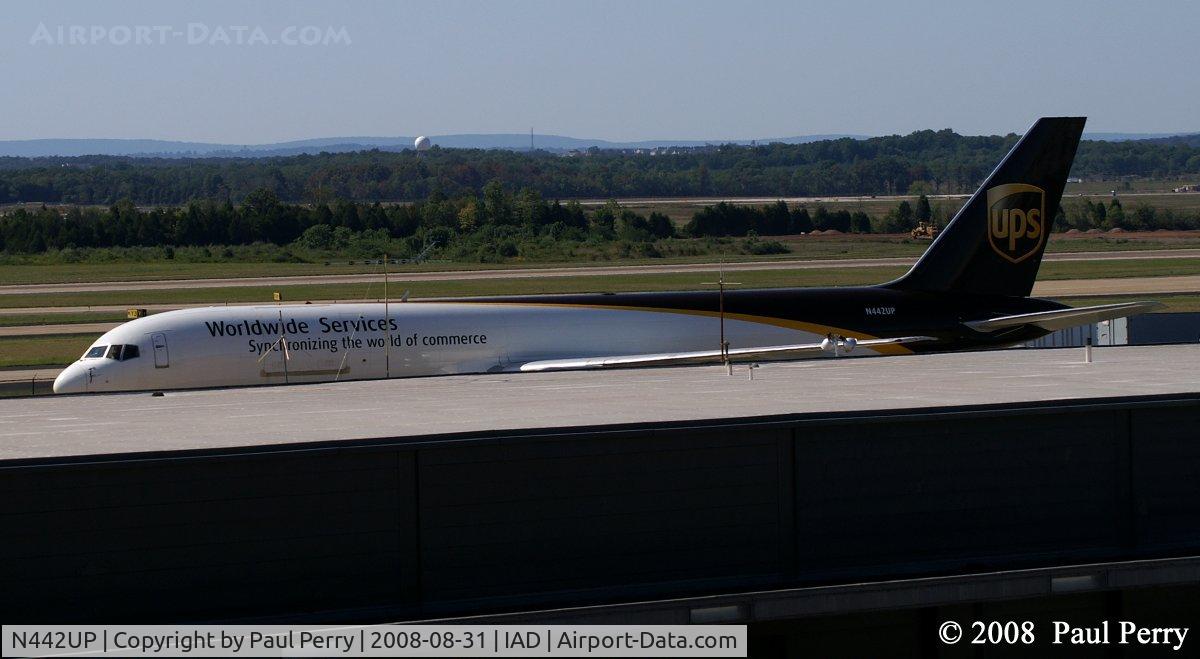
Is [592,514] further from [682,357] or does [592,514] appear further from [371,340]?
[682,357]

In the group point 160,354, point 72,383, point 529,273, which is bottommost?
point 72,383

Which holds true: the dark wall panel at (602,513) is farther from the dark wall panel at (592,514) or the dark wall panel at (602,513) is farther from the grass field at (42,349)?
the grass field at (42,349)

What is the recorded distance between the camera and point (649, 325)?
40.4 meters

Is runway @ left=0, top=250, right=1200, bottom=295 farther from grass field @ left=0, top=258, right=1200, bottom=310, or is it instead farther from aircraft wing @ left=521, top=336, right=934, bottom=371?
aircraft wing @ left=521, top=336, right=934, bottom=371

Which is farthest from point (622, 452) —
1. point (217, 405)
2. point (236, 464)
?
point (217, 405)

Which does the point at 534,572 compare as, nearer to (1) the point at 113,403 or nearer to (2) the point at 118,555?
(2) the point at 118,555

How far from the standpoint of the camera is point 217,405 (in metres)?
20.3

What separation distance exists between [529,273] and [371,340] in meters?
71.7

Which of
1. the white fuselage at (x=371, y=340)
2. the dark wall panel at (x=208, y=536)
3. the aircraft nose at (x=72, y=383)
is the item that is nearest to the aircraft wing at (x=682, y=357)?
the white fuselage at (x=371, y=340)

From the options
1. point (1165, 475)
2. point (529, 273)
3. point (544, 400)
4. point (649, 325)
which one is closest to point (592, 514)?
point (544, 400)

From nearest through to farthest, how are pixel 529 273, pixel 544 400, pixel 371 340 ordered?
pixel 544 400 < pixel 371 340 < pixel 529 273

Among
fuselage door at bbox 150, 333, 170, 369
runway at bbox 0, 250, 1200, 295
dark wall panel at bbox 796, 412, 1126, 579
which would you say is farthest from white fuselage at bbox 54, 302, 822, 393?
runway at bbox 0, 250, 1200, 295

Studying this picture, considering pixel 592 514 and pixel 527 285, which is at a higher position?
pixel 527 285

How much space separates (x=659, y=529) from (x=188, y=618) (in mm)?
5020
